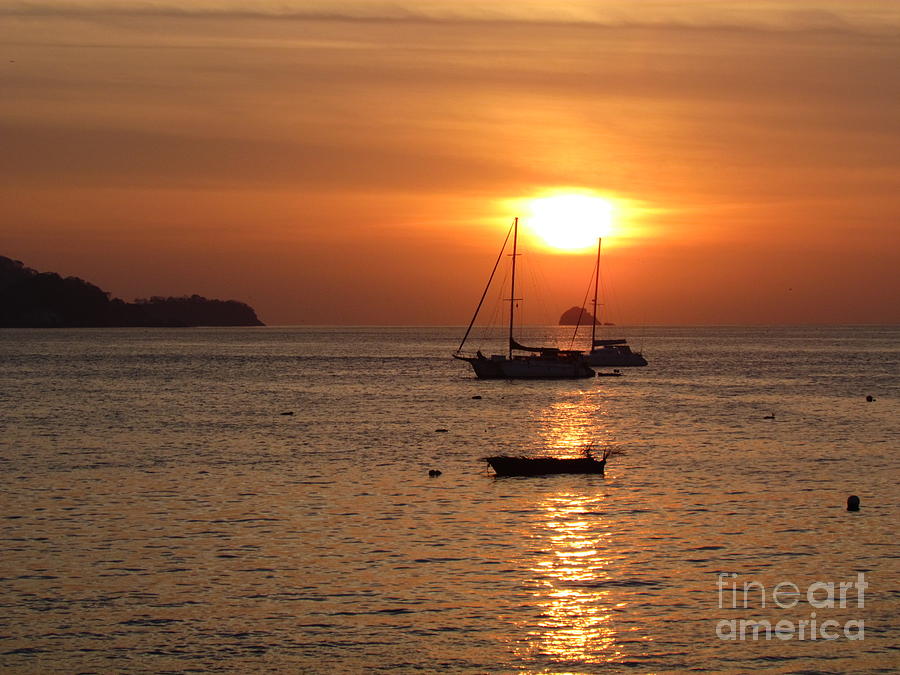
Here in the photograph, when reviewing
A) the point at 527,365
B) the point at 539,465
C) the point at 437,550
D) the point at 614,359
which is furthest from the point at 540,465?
the point at 614,359

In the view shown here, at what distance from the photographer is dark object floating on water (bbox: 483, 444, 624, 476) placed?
159 feet

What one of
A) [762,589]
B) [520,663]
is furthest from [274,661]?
[762,589]

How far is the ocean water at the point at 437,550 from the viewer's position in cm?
2386

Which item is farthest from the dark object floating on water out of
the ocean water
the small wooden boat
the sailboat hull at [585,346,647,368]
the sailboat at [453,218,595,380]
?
the sailboat hull at [585,346,647,368]

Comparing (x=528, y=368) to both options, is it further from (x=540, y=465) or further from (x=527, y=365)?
(x=540, y=465)

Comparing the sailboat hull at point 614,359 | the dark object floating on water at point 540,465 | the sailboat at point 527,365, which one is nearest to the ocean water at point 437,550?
the dark object floating on water at point 540,465

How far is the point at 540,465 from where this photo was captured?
49.3m

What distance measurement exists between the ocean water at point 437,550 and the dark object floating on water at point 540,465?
0.76 metres

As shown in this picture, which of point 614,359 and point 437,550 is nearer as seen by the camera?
point 437,550

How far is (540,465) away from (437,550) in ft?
55.1

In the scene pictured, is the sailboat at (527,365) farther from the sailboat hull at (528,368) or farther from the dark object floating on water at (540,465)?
the dark object floating on water at (540,465)

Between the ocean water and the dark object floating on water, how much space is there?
2.51 feet

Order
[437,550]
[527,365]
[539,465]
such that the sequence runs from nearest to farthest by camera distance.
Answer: [437,550] < [539,465] < [527,365]

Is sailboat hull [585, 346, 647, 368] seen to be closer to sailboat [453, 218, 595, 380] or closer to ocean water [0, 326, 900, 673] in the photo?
sailboat [453, 218, 595, 380]
